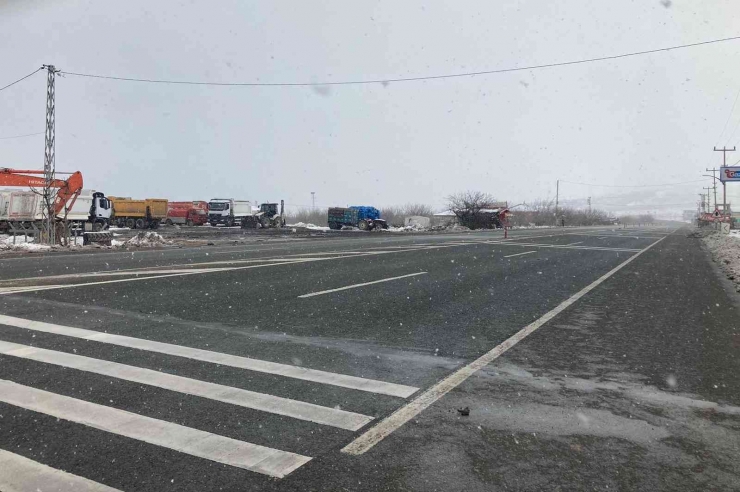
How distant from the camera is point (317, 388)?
418cm

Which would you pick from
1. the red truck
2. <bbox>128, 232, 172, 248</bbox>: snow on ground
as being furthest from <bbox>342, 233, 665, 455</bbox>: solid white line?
the red truck

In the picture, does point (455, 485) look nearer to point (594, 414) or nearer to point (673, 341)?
point (594, 414)

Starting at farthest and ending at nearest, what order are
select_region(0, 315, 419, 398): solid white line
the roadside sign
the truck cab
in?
the roadside sign → the truck cab → select_region(0, 315, 419, 398): solid white line

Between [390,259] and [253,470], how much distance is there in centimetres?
1279

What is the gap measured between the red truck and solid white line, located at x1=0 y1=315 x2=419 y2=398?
50.0m

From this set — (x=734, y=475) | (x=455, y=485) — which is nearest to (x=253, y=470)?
(x=455, y=485)

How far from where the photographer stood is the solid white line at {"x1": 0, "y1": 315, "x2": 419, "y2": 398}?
14.0 ft

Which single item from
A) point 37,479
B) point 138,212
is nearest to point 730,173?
point 138,212

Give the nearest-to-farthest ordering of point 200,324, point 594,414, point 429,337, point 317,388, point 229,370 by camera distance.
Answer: point 594,414
point 317,388
point 229,370
point 429,337
point 200,324

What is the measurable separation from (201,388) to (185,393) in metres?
0.15

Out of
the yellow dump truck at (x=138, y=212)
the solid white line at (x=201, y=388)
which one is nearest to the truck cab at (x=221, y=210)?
the yellow dump truck at (x=138, y=212)

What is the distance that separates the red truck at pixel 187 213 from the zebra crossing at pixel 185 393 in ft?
168

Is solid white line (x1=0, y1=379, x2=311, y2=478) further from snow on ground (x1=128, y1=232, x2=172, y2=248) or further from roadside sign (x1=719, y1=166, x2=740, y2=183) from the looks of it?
roadside sign (x1=719, y1=166, x2=740, y2=183)

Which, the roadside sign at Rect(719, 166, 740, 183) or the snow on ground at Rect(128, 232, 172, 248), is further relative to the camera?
the roadside sign at Rect(719, 166, 740, 183)
